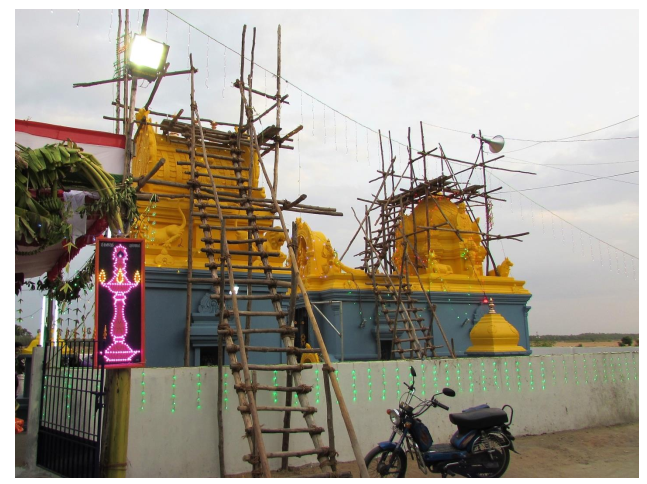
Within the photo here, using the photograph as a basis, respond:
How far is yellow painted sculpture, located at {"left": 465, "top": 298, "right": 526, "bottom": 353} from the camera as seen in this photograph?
1108cm

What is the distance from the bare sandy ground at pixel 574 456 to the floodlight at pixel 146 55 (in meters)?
6.08

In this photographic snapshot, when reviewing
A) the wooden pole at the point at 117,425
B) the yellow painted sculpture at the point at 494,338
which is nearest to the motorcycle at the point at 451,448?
the wooden pole at the point at 117,425

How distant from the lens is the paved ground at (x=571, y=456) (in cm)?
721

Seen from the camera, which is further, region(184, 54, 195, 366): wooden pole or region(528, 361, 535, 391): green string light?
region(528, 361, 535, 391): green string light

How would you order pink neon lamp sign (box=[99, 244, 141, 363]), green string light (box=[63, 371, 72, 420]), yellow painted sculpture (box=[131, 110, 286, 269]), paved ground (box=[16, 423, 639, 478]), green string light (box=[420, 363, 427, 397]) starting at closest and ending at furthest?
pink neon lamp sign (box=[99, 244, 141, 363]) → green string light (box=[63, 371, 72, 420]) → paved ground (box=[16, 423, 639, 478]) → green string light (box=[420, 363, 427, 397]) → yellow painted sculpture (box=[131, 110, 286, 269])

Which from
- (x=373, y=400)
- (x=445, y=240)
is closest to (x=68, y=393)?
(x=373, y=400)

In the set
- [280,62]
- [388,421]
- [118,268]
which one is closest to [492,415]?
[388,421]

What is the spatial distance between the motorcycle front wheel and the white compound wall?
114cm

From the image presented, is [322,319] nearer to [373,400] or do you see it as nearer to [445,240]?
[373,400]

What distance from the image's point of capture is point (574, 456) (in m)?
8.25

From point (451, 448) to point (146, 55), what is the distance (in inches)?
275

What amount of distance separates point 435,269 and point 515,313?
316 cm

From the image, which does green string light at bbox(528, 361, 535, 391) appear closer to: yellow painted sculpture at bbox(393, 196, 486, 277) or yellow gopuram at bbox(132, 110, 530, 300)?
yellow gopuram at bbox(132, 110, 530, 300)

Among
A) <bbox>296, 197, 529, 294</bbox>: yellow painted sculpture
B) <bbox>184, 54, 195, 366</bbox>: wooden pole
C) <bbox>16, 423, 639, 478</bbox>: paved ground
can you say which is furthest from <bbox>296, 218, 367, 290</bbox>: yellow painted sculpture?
<bbox>16, 423, 639, 478</bbox>: paved ground
